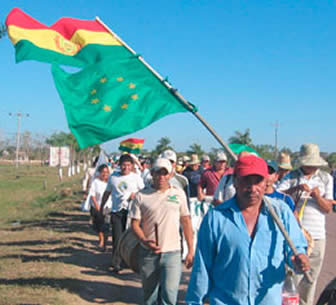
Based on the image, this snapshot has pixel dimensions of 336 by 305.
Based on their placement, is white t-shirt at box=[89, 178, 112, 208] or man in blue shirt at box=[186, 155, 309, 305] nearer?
man in blue shirt at box=[186, 155, 309, 305]

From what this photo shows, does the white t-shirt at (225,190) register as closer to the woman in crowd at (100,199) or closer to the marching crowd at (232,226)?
the marching crowd at (232,226)

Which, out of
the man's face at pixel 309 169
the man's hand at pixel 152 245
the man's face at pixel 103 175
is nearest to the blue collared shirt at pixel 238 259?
the man's hand at pixel 152 245

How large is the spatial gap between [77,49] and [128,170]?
3.20m

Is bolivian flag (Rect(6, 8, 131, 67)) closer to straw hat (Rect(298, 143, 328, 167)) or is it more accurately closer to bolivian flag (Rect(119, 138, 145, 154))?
straw hat (Rect(298, 143, 328, 167))

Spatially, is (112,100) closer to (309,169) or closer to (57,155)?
(309,169)

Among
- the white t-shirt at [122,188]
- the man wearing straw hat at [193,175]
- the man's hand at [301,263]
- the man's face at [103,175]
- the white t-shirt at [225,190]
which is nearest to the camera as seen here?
the man's hand at [301,263]

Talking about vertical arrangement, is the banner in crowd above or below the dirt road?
above

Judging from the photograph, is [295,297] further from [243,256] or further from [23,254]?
[23,254]

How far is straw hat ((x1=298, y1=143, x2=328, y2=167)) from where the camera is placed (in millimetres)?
4820

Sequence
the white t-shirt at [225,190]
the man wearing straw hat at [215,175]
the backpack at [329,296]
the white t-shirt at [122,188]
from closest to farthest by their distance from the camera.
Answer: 1. the backpack at [329,296]
2. the white t-shirt at [225,190]
3. the white t-shirt at [122,188]
4. the man wearing straw hat at [215,175]

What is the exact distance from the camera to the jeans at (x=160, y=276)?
4609 mm

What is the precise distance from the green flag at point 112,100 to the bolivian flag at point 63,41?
0.14 meters

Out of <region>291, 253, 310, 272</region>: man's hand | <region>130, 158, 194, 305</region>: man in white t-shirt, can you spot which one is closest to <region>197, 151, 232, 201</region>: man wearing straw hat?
<region>130, 158, 194, 305</region>: man in white t-shirt

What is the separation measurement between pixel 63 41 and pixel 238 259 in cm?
315
